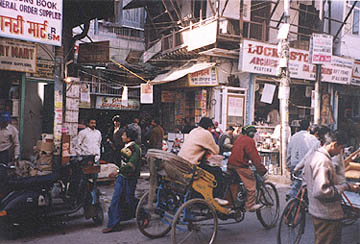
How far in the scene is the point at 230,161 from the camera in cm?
545

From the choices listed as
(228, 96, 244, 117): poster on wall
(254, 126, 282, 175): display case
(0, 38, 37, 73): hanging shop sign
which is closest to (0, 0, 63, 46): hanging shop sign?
(0, 38, 37, 73): hanging shop sign

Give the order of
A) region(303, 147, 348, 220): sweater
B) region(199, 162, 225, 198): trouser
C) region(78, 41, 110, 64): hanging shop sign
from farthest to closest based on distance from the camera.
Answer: region(78, 41, 110, 64): hanging shop sign < region(199, 162, 225, 198): trouser < region(303, 147, 348, 220): sweater

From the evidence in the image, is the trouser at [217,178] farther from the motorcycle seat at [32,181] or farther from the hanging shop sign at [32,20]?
the hanging shop sign at [32,20]

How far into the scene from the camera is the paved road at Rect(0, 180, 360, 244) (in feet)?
16.4

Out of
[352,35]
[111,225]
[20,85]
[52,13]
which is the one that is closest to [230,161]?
[111,225]

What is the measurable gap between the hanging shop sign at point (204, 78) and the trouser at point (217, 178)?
298 inches

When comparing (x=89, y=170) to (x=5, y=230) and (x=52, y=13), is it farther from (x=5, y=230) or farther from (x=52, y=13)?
(x=52, y=13)

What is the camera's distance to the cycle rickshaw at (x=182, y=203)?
4590 millimetres

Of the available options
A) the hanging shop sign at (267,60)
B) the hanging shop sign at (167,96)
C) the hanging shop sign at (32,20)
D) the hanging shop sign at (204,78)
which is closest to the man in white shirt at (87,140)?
the hanging shop sign at (32,20)

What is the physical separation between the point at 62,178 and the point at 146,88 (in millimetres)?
7501

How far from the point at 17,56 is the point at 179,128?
25.8ft

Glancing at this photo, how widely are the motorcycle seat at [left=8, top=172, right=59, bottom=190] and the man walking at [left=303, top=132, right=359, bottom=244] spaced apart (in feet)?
13.2

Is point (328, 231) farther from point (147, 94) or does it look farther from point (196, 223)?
point (147, 94)

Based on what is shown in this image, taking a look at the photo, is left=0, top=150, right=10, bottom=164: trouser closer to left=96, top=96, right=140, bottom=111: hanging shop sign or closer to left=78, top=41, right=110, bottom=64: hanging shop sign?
left=78, top=41, right=110, bottom=64: hanging shop sign
